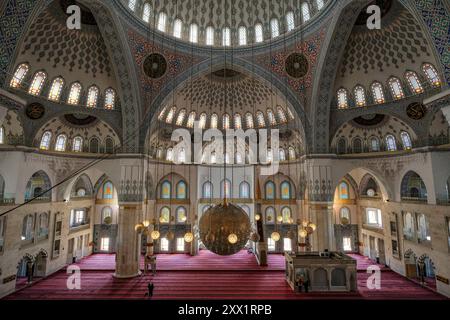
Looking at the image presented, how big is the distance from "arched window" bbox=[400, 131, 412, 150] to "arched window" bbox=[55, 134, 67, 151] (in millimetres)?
17746

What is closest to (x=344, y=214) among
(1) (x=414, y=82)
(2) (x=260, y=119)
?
(2) (x=260, y=119)

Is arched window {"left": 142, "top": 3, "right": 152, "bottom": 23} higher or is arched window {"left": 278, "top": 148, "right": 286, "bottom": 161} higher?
arched window {"left": 142, "top": 3, "right": 152, "bottom": 23}

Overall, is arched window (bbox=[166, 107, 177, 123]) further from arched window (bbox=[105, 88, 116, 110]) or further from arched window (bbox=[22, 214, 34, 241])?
arched window (bbox=[22, 214, 34, 241])

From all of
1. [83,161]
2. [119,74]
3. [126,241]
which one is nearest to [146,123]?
[119,74]

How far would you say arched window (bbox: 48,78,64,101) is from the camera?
12406mm

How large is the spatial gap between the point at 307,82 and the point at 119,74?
930cm

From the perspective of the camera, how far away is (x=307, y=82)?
536 inches

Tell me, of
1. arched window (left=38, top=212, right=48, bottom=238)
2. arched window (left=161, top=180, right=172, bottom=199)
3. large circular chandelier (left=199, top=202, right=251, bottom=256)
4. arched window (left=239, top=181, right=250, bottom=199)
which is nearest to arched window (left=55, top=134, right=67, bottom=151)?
arched window (left=38, top=212, right=48, bottom=238)

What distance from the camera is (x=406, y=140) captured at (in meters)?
13.7

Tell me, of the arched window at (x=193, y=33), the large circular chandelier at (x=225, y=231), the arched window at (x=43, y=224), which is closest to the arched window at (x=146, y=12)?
the arched window at (x=193, y=33)

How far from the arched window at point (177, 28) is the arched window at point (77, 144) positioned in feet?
25.3

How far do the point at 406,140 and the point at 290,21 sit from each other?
852cm
